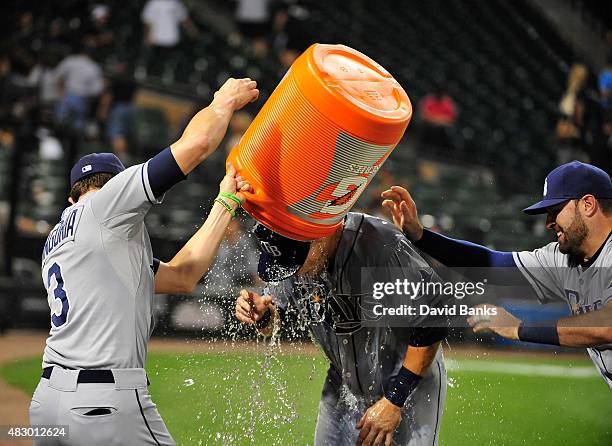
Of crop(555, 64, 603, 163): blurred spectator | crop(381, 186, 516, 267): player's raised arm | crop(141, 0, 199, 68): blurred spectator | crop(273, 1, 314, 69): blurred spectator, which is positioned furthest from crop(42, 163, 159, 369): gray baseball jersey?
crop(141, 0, 199, 68): blurred spectator

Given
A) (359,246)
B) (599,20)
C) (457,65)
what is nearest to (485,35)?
(457,65)

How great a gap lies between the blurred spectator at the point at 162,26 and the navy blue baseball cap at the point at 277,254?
33.4 ft

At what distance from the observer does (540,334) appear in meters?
3.71

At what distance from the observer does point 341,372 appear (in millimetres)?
4148

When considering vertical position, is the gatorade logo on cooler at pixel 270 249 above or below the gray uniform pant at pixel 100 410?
above

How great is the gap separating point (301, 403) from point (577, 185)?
293cm

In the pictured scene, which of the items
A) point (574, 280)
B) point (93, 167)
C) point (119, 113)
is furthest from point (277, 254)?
point (119, 113)

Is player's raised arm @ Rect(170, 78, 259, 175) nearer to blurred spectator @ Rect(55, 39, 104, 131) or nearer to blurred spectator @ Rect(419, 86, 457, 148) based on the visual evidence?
blurred spectator @ Rect(55, 39, 104, 131)

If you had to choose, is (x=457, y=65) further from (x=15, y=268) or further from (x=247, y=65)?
(x=15, y=268)

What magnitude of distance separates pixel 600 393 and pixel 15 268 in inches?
240

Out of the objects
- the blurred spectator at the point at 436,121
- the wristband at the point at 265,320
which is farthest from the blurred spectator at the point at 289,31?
the wristband at the point at 265,320

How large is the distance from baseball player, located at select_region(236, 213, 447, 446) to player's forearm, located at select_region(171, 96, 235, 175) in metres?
0.61

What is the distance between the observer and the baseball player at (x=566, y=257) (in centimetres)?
375

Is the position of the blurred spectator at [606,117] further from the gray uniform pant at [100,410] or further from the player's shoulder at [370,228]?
the gray uniform pant at [100,410]
